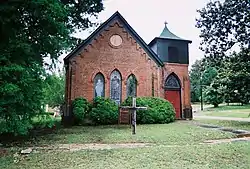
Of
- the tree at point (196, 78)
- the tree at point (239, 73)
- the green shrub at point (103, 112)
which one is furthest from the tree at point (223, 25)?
the tree at point (196, 78)

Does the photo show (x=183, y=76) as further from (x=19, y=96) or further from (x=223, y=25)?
(x=19, y=96)

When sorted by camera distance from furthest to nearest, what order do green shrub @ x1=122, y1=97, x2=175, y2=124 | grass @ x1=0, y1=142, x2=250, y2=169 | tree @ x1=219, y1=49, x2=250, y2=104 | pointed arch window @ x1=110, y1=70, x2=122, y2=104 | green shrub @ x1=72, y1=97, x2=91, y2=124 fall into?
1. pointed arch window @ x1=110, y1=70, x2=122, y2=104
2. green shrub @ x1=122, y1=97, x2=175, y2=124
3. green shrub @ x1=72, y1=97, x2=91, y2=124
4. tree @ x1=219, y1=49, x2=250, y2=104
5. grass @ x1=0, y1=142, x2=250, y2=169

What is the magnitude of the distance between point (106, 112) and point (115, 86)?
2608 millimetres

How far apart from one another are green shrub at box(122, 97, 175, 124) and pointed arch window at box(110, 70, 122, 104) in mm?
964

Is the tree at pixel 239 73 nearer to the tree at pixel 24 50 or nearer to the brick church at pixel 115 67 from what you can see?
the brick church at pixel 115 67

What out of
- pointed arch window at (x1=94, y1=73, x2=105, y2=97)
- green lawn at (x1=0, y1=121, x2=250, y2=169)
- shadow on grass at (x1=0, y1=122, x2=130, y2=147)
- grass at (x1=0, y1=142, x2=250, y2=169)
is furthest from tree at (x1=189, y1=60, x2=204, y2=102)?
grass at (x1=0, y1=142, x2=250, y2=169)

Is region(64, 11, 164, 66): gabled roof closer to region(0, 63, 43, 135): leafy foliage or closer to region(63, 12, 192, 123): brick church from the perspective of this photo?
region(63, 12, 192, 123): brick church

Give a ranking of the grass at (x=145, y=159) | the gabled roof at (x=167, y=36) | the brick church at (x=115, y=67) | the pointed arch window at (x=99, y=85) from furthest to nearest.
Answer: the gabled roof at (x=167, y=36) < the pointed arch window at (x=99, y=85) < the brick church at (x=115, y=67) < the grass at (x=145, y=159)

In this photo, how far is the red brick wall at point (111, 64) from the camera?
17.9m

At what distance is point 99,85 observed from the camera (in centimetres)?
1833

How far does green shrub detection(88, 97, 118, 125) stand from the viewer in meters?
16.6

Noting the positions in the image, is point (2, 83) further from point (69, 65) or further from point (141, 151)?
point (69, 65)

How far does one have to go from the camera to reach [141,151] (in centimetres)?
743

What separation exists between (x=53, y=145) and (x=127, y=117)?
31.5 ft
